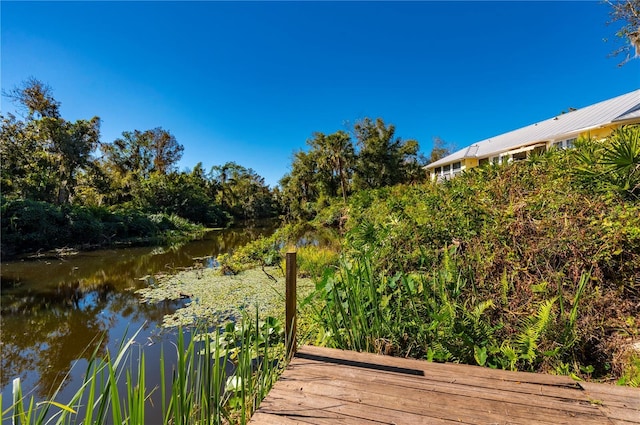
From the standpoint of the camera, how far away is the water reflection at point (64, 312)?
3.64 meters

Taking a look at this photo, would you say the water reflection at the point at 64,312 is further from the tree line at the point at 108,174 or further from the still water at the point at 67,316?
the tree line at the point at 108,174

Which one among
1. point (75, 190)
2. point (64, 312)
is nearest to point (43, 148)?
point (75, 190)

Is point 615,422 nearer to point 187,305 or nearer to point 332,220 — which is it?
point 187,305

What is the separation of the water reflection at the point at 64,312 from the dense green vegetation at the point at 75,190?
2.64m

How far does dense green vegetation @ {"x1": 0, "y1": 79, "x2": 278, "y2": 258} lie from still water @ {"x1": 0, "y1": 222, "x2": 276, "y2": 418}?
8.31 ft

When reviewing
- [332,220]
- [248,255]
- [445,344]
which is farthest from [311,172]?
[445,344]

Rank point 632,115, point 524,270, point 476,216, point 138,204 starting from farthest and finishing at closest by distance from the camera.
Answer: point 138,204, point 632,115, point 476,216, point 524,270

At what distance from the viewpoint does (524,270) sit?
281 cm

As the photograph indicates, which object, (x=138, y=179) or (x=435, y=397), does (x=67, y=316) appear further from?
(x=138, y=179)

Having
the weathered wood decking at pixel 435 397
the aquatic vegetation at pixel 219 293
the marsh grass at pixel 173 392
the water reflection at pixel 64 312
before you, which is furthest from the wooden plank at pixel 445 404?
the aquatic vegetation at pixel 219 293

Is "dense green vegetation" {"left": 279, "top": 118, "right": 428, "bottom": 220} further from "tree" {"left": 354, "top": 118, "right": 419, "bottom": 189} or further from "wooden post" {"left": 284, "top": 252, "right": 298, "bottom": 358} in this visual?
"wooden post" {"left": 284, "top": 252, "right": 298, "bottom": 358}

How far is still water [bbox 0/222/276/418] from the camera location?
139 inches

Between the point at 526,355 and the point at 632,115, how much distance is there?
1120 centimetres

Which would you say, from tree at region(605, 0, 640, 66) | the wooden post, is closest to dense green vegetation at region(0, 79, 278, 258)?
the wooden post
